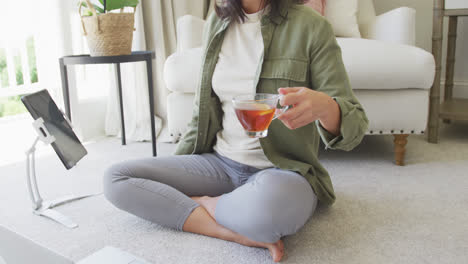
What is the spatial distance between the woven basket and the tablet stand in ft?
1.84

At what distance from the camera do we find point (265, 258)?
3.79 feet

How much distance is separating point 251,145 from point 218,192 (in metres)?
0.19

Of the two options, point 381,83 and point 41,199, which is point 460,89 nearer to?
point 381,83

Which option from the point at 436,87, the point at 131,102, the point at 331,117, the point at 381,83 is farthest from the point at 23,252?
the point at 436,87

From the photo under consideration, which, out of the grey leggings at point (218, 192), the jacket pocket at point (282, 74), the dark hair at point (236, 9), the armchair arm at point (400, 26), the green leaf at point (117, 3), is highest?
the green leaf at point (117, 3)

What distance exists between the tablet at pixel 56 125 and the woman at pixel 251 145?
0.69 feet

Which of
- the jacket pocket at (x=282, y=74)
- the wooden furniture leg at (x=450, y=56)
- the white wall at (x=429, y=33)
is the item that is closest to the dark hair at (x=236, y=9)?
the jacket pocket at (x=282, y=74)

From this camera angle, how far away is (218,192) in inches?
54.1

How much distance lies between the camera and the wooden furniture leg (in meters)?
2.62

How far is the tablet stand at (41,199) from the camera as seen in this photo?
1369mm

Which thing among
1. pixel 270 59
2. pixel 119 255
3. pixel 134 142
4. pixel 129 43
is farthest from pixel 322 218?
pixel 134 142

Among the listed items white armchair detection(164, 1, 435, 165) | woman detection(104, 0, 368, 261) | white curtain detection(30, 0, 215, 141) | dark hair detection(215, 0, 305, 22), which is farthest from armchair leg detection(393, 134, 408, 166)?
white curtain detection(30, 0, 215, 141)

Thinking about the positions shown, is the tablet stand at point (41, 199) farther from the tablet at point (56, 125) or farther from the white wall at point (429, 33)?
the white wall at point (429, 33)

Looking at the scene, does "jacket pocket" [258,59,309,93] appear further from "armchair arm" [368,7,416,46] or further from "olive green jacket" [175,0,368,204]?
"armchair arm" [368,7,416,46]
